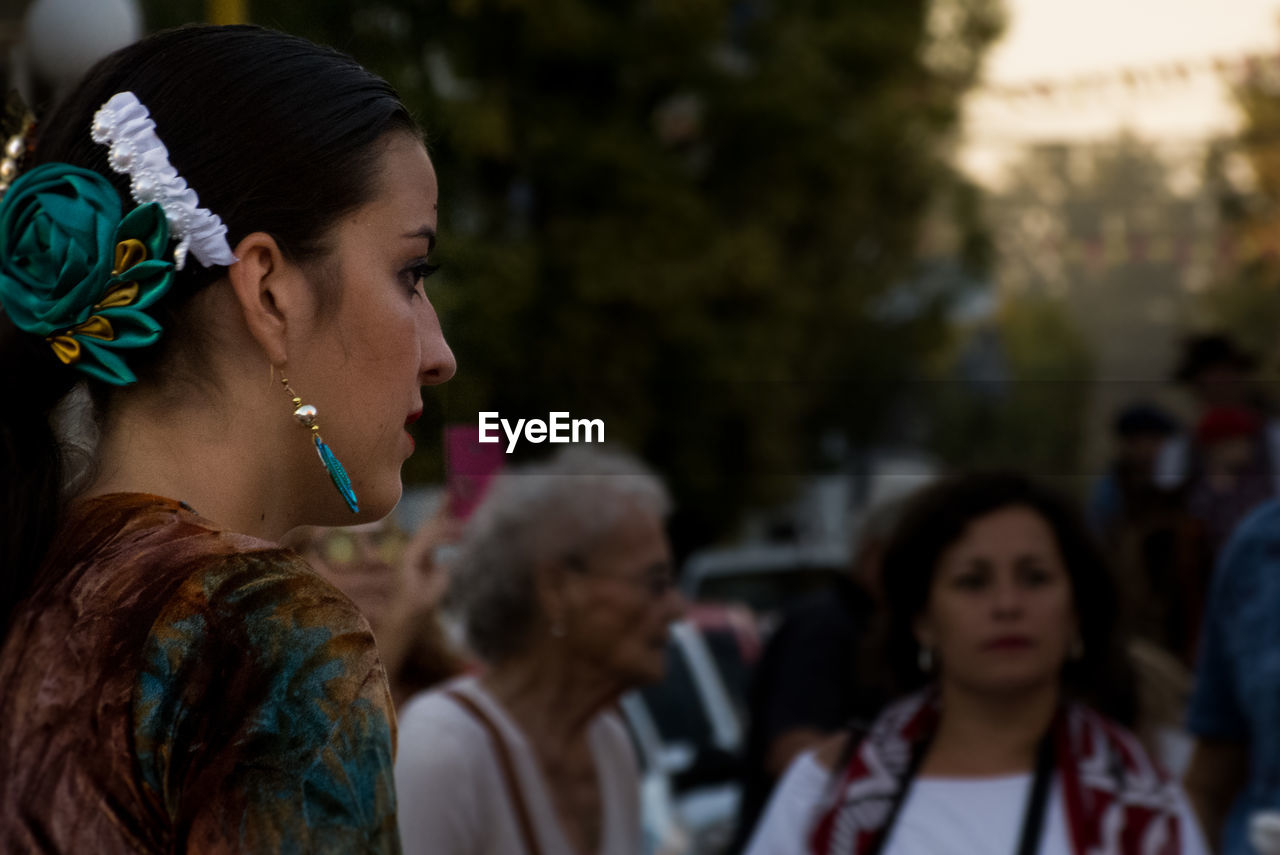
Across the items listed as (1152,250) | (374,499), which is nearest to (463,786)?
(374,499)

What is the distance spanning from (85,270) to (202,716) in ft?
1.29

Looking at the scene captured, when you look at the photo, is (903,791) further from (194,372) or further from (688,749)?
(688,749)

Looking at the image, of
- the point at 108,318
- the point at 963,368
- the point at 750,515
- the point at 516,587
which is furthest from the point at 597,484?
the point at 963,368

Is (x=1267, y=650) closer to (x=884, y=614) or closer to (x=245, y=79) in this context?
(x=884, y=614)

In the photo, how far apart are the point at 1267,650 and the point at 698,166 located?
15.4 metres

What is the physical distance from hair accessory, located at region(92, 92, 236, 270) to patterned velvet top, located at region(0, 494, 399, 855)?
8.6 inches

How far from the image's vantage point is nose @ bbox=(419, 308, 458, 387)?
1.36 meters

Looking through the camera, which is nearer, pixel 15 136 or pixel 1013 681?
pixel 15 136

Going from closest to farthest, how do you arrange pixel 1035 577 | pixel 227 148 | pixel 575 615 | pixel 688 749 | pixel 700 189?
pixel 227 148
pixel 1035 577
pixel 575 615
pixel 688 749
pixel 700 189

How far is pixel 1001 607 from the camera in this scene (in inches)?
134

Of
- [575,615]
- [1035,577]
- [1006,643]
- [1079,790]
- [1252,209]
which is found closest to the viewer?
[1079,790]

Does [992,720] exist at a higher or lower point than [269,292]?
lower

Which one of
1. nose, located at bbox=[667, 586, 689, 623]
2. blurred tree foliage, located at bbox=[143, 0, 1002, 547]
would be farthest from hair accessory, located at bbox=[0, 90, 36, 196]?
blurred tree foliage, located at bbox=[143, 0, 1002, 547]

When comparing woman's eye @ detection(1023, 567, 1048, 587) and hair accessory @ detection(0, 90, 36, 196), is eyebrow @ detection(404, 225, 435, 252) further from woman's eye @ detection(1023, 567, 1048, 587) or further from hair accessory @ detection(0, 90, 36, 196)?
woman's eye @ detection(1023, 567, 1048, 587)
